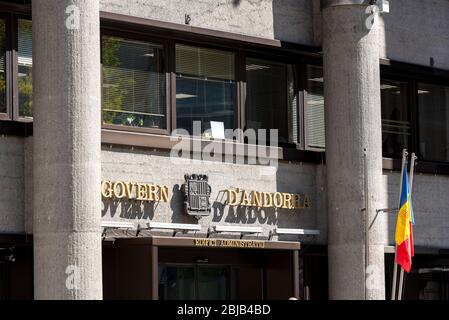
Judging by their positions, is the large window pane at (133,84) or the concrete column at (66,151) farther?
the large window pane at (133,84)

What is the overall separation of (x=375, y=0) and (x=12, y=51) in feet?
26.3

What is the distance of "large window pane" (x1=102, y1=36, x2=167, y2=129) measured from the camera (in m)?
23.2

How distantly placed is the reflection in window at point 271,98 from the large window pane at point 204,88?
0.51 meters

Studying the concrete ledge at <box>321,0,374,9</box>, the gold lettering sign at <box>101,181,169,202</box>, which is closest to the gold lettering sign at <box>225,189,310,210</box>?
Answer: the gold lettering sign at <box>101,181,169,202</box>

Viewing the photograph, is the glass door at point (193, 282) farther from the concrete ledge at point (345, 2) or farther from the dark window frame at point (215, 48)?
the concrete ledge at point (345, 2)

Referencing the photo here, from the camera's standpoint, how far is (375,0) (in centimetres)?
2584

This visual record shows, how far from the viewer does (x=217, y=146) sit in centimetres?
2455

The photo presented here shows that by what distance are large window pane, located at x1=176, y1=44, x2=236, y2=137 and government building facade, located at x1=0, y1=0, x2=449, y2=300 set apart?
0.03 m

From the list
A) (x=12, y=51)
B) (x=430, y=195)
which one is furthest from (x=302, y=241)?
(x=12, y=51)

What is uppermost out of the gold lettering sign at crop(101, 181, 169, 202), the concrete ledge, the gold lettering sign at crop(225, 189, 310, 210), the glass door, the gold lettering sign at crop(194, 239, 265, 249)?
the concrete ledge

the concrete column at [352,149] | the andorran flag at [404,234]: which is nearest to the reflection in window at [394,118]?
the concrete column at [352,149]

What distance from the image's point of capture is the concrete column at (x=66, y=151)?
2070cm

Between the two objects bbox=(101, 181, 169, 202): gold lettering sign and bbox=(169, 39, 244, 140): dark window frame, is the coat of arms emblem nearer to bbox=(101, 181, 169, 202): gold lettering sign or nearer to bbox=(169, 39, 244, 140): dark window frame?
bbox=(101, 181, 169, 202): gold lettering sign

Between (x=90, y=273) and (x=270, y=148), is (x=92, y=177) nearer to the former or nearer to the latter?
(x=90, y=273)
